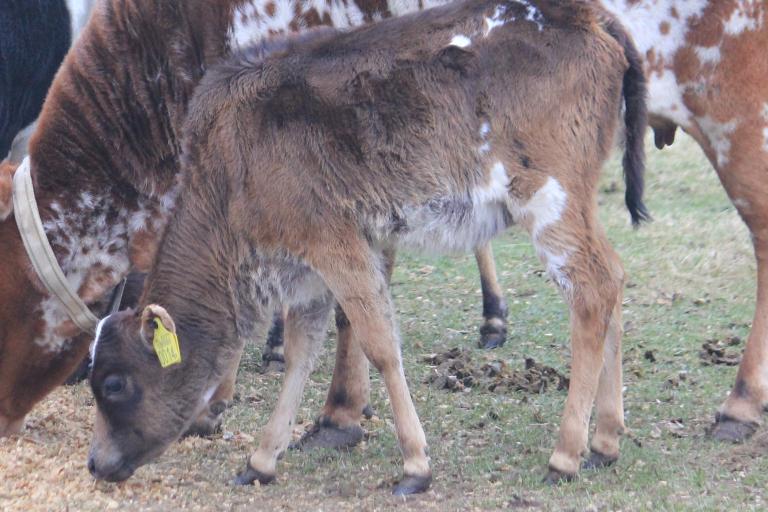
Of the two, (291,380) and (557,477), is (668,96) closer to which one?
(557,477)

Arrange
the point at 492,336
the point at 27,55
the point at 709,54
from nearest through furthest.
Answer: the point at 709,54 < the point at 27,55 < the point at 492,336

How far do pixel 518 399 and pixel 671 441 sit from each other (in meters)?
0.97

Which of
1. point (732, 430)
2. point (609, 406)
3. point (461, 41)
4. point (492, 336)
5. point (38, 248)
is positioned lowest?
point (492, 336)

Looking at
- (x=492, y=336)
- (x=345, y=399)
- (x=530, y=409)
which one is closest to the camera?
(x=345, y=399)

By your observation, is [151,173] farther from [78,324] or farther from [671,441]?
[671,441]

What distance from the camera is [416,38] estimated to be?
205 inches

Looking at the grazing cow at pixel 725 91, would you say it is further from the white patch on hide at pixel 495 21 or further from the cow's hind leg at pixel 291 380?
the cow's hind leg at pixel 291 380

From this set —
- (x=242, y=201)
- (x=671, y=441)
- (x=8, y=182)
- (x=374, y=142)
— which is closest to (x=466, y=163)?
(x=374, y=142)

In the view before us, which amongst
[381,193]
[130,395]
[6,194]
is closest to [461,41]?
[381,193]

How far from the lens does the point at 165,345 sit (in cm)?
488

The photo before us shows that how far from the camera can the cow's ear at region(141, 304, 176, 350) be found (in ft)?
15.9

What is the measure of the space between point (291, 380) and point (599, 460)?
52.3 inches

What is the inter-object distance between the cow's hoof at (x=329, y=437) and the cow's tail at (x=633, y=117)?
161 cm

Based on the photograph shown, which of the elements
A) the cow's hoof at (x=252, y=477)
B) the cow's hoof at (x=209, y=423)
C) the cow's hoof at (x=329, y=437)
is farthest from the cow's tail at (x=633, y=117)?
the cow's hoof at (x=209, y=423)
